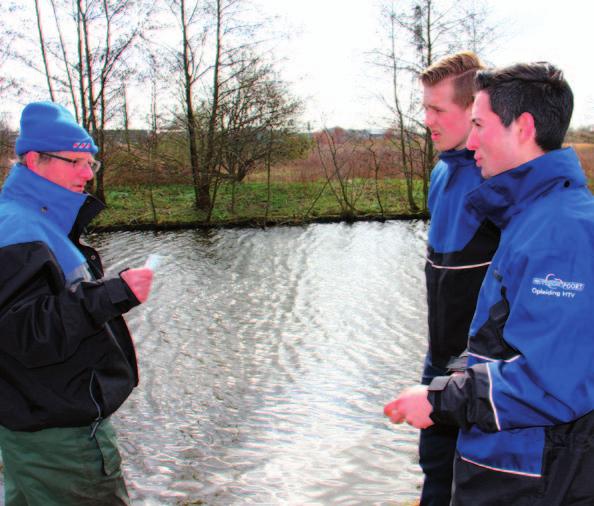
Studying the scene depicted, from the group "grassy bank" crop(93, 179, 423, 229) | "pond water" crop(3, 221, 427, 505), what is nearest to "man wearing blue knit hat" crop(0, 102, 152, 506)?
"pond water" crop(3, 221, 427, 505)

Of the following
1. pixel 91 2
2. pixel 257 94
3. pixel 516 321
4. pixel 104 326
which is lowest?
pixel 104 326

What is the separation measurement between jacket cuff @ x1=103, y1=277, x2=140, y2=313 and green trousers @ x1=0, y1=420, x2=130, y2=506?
0.49 metres

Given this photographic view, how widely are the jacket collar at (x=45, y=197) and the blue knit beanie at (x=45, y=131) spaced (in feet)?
0.31

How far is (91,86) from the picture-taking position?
19.2m

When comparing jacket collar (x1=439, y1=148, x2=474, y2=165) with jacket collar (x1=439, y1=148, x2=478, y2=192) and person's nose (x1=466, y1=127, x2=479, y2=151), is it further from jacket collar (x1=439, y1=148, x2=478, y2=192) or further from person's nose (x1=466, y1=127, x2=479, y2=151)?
person's nose (x1=466, y1=127, x2=479, y2=151)

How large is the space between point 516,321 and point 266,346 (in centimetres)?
606

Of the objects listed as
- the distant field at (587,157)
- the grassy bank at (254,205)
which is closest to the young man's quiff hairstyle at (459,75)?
the grassy bank at (254,205)

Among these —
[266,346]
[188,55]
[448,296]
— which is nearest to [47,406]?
[448,296]

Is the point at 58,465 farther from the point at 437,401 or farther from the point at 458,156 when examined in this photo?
the point at 458,156

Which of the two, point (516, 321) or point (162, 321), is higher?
point (516, 321)

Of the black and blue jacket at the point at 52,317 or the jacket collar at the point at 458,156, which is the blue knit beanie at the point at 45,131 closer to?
the black and blue jacket at the point at 52,317

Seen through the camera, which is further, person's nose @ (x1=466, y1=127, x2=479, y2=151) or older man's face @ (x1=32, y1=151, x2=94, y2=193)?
older man's face @ (x1=32, y1=151, x2=94, y2=193)

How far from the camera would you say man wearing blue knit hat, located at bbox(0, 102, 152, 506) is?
6.16ft

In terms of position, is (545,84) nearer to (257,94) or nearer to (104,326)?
(104,326)
